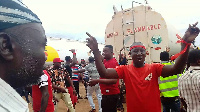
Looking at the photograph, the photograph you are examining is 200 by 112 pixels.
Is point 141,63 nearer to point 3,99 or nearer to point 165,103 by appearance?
point 165,103

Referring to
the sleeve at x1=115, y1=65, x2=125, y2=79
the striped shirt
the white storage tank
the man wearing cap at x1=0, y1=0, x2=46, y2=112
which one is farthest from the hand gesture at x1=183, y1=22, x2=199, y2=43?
the white storage tank

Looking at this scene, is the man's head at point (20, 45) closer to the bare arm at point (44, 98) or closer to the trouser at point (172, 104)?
the bare arm at point (44, 98)

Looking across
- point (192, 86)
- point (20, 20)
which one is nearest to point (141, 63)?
point (192, 86)

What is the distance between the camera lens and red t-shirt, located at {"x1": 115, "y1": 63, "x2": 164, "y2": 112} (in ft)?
8.64

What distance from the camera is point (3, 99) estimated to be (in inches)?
29.0

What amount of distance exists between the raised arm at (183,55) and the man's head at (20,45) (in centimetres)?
178

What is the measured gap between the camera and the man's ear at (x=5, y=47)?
2.71 feet

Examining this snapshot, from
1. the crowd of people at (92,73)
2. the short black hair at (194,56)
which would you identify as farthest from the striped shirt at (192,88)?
the short black hair at (194,56)

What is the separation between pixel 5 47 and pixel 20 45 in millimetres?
73

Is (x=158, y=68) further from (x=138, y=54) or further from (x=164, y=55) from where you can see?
(x=164, y=55)

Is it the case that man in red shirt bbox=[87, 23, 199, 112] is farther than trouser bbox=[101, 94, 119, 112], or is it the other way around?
trouser bbox=[101, 94, 119, 112]

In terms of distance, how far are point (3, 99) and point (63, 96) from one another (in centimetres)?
507

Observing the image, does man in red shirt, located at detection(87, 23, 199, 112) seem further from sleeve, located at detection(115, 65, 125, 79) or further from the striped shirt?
the striped shirt

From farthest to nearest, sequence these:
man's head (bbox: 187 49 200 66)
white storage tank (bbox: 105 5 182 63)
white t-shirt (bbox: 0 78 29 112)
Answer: white storage tank (bbox: 105 5 182 63), man's head (bbox: 187 49 200 66), white t-shirt (bbox: 0 78 29 112)
